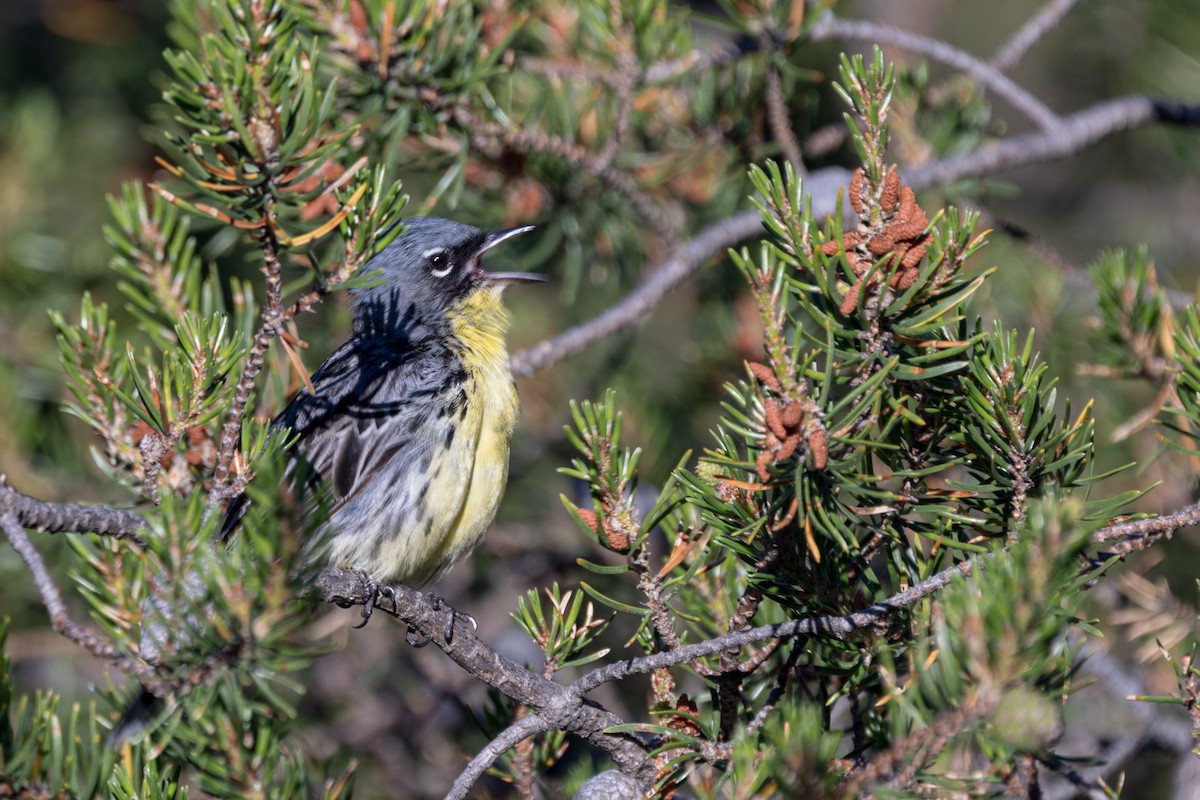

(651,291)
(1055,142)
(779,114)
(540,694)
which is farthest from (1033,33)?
(540,694)

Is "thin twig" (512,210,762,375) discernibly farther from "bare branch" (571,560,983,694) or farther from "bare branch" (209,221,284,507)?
"bare branch" (571,560,983,694)

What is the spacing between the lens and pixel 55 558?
3.45 meters

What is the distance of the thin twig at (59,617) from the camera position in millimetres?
1498

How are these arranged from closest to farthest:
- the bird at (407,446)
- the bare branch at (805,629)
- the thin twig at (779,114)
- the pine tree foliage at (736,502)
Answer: the pine tree foliage at (736,502) → the bare branch at (805,629) → the thin twig at (779,114) → the bird at (407,446)

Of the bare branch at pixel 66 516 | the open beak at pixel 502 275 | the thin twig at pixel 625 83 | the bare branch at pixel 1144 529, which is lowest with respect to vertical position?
the open beak at pixel 502 275

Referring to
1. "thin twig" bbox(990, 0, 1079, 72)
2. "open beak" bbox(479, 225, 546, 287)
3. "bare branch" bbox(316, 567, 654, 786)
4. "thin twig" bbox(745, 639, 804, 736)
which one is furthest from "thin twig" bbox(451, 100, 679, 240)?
"thin twig" bbox(745, 639, 804, 736)

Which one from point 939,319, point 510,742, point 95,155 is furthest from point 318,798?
point 95,155

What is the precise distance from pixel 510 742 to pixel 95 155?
357 centimetres

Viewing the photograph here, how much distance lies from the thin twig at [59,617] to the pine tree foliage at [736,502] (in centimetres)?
1

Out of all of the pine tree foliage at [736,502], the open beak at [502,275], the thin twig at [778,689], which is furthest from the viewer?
the open beak at [502,275]

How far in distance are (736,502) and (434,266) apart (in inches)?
88.8

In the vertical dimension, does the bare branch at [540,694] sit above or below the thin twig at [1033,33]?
below

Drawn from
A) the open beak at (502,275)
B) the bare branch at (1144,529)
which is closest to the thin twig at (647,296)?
the open beak at (502,275)

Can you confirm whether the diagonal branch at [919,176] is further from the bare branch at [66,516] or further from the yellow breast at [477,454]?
the bare branch at [66,516]
